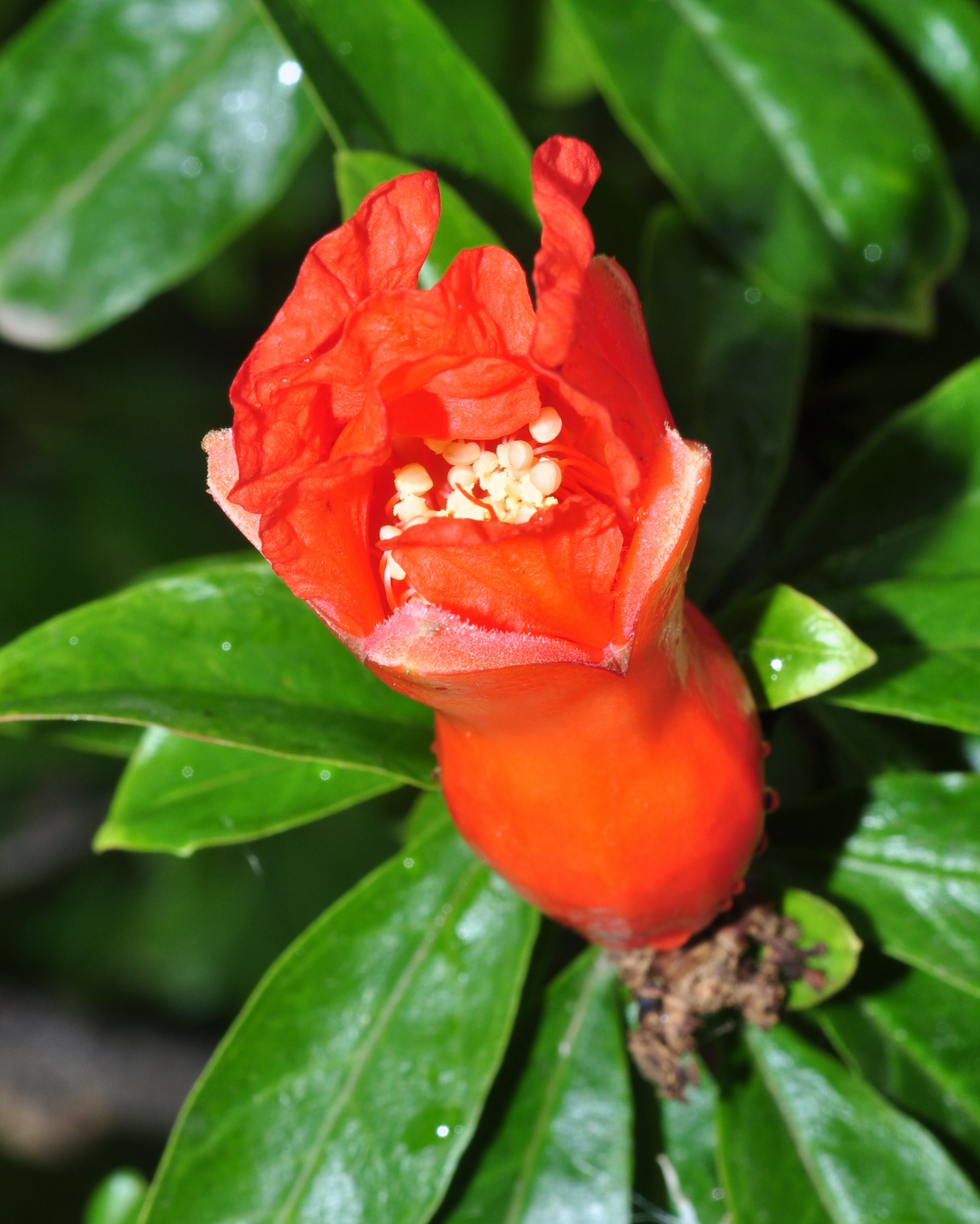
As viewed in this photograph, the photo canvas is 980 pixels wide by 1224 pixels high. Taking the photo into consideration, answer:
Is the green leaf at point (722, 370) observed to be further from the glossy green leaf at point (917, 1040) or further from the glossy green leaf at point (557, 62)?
the glossy green leaf at point (557, 62)

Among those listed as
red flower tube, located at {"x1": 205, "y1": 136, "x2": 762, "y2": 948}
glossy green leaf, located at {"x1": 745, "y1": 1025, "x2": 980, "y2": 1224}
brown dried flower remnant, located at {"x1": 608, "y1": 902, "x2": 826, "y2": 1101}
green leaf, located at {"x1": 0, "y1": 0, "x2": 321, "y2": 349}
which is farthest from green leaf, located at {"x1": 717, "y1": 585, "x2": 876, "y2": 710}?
green leaf, located at {"x1": 0, "y1": 0, "x2": 321, "y2": 349}

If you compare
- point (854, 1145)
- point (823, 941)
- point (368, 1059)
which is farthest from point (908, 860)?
point (368, 1059)

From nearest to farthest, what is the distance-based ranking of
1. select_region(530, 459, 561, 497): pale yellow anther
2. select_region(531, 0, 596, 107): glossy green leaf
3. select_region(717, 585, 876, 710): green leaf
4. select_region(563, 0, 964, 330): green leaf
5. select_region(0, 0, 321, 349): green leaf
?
select_region(530, 459, 561, 497): pale yellow anther, select_region(717, 585, 876, 710): green leaf, select_region(563, 0, 964, 330): green leaf, select_region(0, 0, 321, 349): green leaf, select_region(531, 0, 596, 107): glossy green leaf

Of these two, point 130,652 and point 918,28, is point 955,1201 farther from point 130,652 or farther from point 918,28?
point 918,28

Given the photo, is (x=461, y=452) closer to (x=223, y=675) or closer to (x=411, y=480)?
(x=411, y=480)

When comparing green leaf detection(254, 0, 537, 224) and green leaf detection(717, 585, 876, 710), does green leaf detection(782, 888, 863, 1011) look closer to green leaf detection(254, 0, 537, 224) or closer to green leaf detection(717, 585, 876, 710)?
green leaf detection(717, 585, 876, 710)

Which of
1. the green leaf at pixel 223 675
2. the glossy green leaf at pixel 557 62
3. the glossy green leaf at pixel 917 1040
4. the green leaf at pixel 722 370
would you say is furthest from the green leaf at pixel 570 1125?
the glossy green leaf at pixel 557 62
